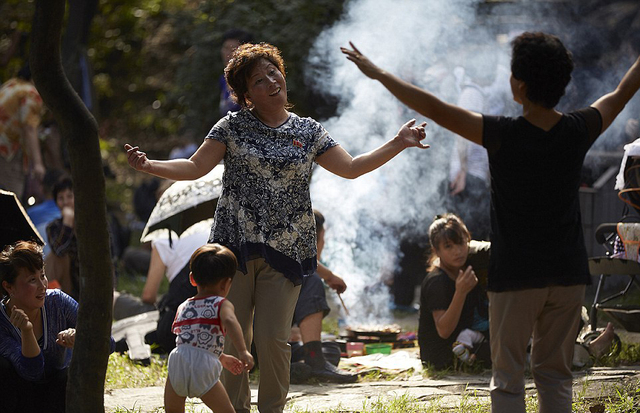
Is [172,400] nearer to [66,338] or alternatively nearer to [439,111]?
[66,338]

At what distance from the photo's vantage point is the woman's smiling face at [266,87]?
4152 millimetres

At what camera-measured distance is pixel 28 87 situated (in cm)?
915

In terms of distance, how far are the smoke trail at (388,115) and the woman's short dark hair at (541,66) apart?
15.2 feet

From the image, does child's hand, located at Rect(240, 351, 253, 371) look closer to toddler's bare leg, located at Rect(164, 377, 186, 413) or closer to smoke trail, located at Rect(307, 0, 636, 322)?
toddler's bare leg, located at Rect(164, 377, 186, 413)

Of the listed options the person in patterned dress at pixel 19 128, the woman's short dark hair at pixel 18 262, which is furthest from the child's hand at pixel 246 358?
the person in patterned dress at pixel 19 128

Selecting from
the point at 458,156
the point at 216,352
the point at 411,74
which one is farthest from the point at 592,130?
the point at 411,74

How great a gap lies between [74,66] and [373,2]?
161 inches

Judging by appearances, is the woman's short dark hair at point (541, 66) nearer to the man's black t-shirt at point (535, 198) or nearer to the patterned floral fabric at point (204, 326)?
the man's black t-shirt at point (535, 198)

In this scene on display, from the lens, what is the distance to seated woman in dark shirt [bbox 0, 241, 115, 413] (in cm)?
411

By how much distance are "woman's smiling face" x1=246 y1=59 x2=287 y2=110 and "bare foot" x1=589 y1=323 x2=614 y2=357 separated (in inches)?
110

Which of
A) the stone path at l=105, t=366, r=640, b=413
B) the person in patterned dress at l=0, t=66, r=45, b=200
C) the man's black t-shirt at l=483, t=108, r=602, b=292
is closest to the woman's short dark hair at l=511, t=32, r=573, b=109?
the man's black t-shirt at l=483, t=108, r=602, b=292

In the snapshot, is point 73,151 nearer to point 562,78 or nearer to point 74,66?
point 562,78

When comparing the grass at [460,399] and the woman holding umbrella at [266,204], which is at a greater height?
the woman holding umbrella at [266,204]

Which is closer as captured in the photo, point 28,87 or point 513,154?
point 513,154
